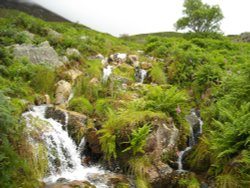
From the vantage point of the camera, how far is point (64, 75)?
51.5 feet

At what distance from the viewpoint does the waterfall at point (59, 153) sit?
9805 mm

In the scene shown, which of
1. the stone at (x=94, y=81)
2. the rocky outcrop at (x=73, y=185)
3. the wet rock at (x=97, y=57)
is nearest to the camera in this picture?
the rocky outcrop at (x=73, y=185)

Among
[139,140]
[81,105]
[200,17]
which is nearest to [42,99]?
[81,105]

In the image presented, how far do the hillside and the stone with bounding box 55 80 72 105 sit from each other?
0.16ft

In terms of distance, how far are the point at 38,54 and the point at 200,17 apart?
27466 millimetres

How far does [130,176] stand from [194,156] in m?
2.65

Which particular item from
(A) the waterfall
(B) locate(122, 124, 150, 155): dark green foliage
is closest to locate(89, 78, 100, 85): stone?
(A) the waterfall

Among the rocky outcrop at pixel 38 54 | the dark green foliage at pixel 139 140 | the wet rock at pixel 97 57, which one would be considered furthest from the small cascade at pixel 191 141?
the wet rock at pixel 97 57

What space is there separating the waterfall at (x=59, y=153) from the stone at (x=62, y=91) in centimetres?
247

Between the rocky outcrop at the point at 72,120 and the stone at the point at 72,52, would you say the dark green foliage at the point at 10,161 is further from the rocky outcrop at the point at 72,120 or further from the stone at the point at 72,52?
the stone at the point at 72,52

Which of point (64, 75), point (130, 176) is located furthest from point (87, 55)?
point (130, 176)

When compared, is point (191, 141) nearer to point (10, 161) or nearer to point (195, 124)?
point (195, 124)

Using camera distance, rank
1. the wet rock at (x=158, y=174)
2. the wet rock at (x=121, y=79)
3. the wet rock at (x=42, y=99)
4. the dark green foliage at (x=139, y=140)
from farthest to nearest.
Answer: the wet rock at (x=121, y=79) → the wet rock at (x=42, y=99) → the dark green foliage at (x=139, y=140) → the wet rock at (x=158, y=174)

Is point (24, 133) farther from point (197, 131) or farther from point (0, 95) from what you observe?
point (197, 131)
